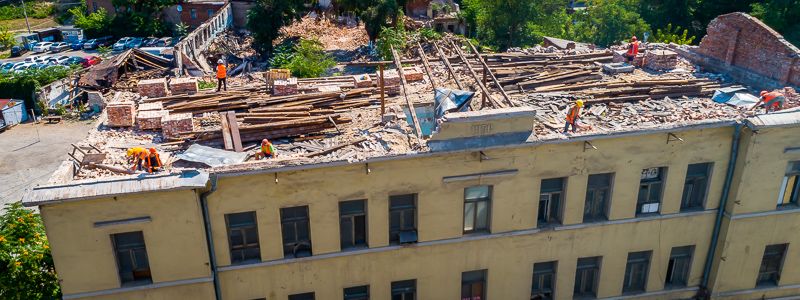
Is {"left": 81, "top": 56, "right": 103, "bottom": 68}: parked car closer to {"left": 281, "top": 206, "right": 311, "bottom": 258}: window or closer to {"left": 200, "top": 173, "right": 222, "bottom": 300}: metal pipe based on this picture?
{"left": 200, "top": 173, "right": 222, "bottom": 300}: metal pipe

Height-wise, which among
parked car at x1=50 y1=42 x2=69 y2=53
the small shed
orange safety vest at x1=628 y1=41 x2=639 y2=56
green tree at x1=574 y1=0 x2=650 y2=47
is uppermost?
orange safety vest at x1=628 y1=41 x2=639 y2=56

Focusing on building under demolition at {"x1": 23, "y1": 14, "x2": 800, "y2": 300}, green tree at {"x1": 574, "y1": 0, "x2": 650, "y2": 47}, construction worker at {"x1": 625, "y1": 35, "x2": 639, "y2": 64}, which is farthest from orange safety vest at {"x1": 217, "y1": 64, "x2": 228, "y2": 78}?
green tree at {"x1": 574, "y1": 0, "x2": 650, "y2": 47}

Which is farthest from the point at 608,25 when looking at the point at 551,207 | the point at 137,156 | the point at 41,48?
the point at 41,48

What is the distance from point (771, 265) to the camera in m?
23.0

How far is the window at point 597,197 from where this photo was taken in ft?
67.6

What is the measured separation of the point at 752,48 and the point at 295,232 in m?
19.7

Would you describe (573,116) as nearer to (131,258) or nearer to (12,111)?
(131,258)

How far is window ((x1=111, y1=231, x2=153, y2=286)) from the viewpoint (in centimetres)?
1775

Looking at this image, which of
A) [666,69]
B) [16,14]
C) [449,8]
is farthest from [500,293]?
[16,14]

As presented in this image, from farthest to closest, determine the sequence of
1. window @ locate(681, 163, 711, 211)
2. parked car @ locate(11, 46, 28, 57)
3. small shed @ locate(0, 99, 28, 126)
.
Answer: parked car @ locate(11, 46, 28, 57), small shed @ locate(0, 99, 28, 126), window @ locate(681, 163, 711, 211)

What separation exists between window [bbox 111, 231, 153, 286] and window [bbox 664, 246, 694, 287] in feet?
58.4

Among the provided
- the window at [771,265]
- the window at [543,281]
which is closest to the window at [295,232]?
the window at [543,281]

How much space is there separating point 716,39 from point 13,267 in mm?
28513

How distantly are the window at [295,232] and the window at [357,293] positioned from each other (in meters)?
2.16
